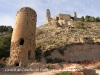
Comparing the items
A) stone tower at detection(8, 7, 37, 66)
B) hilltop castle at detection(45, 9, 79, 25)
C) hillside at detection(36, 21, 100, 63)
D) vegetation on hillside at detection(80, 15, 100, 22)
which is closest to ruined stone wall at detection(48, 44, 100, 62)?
hillside at detection(36, 21, 100, 63)

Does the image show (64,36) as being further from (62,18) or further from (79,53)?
(62,18)

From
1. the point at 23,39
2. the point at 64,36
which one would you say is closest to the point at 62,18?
the point at 64,36

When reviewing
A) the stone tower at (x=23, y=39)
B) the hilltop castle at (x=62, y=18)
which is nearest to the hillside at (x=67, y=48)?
the stone tower at (x=23, y=39)

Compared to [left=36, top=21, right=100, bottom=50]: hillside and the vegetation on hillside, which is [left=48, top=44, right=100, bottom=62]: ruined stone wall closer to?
[left=36, top=21, right=100, bottom=50]: hillside

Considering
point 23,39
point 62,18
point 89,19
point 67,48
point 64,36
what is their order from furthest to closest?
point 89,19 → point 62,18 → point 64,36 → point 67,48 → point 23,39

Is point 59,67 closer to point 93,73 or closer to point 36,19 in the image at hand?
point 93,73

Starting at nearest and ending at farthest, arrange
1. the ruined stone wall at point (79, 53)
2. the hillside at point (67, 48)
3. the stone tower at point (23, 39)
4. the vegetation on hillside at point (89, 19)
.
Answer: the stone tower at point (23, 39), the hillside at point (67, 48), the ruined stone wall at point (79, 53), the vegetation on hillside at point (89, 19)

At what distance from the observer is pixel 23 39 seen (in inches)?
1056

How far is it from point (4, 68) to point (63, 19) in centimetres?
3546

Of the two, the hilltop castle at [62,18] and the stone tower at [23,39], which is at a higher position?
the hilltop castle at [62,18]

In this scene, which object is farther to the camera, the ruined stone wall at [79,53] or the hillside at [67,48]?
the ruined stone wall at [79,53]

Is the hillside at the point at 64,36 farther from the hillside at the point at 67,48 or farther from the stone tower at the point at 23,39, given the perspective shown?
the stone tower at the point at 23,39

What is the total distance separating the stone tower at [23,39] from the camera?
25.6 metres

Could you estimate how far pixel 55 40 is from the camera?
3784 cm
